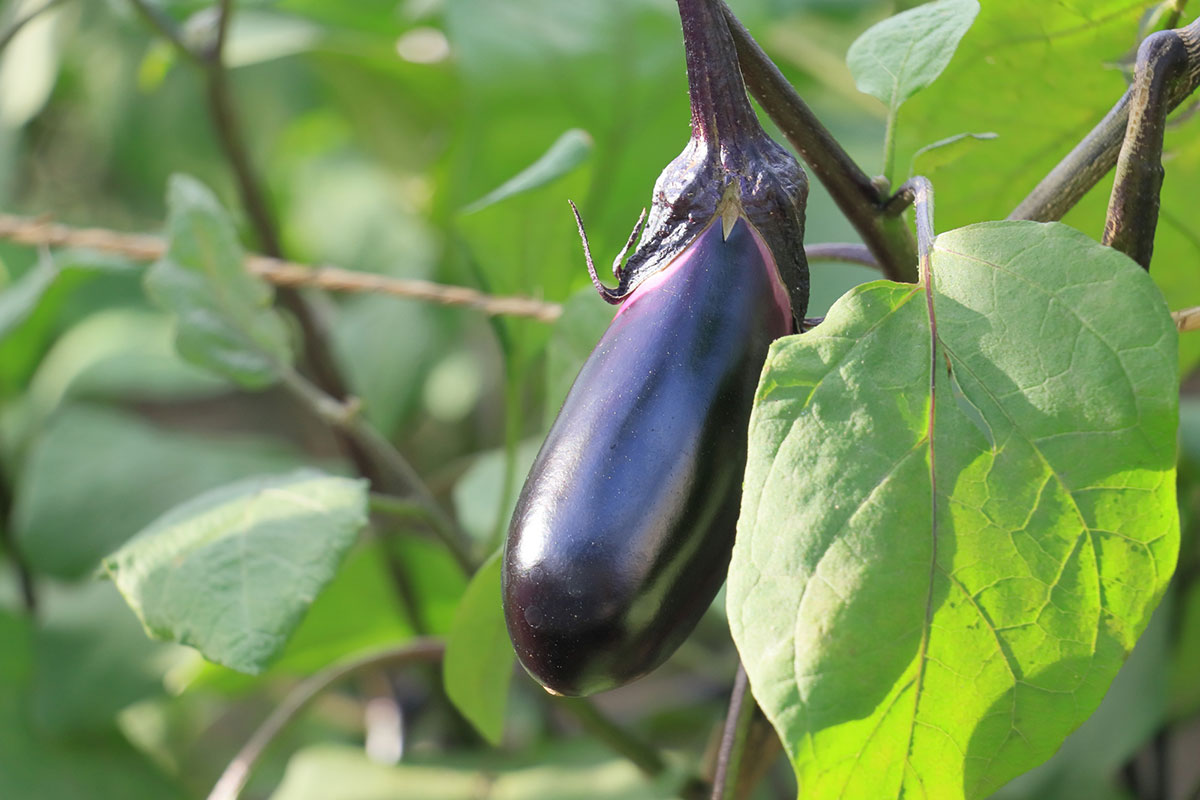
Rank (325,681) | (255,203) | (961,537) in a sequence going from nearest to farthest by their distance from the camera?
(961,537) < (325,681) < (255,203)

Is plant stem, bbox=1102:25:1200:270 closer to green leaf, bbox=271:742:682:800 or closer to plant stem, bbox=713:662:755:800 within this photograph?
plant stem, bbox=713:662:755:800

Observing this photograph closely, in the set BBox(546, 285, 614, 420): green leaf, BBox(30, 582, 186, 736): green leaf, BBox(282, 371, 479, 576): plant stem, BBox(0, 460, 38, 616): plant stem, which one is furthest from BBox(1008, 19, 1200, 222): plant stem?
BBox(0, 460, 38, 616): plant stem

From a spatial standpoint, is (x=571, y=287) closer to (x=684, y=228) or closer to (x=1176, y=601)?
(x=684, y=228)

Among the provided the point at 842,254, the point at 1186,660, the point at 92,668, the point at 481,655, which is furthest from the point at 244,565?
the point at 1186,660

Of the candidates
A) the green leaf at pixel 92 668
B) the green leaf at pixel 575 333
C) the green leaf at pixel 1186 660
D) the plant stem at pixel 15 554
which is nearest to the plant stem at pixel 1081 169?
the green leaf at pixel 575 333

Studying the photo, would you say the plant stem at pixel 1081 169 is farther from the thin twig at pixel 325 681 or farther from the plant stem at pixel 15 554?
the plant stem at pixel 15 554

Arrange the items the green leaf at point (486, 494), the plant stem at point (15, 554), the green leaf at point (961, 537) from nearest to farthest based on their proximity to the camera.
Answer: the green leaf at point (961, 537) → the green leaf at point (486, 494) → the plant stem at point (15, 554)

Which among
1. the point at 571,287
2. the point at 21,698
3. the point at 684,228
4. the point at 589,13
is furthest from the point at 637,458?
the point at 21,698

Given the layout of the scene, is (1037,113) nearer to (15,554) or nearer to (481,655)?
(481,655)
